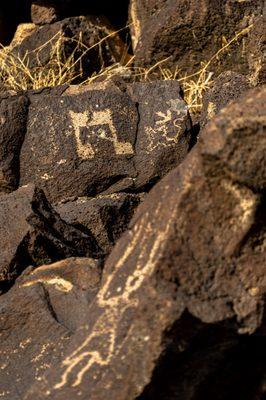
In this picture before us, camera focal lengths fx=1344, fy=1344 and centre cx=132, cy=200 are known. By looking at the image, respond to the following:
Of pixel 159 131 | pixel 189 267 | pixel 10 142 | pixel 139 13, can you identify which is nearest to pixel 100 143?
pixel 159 131

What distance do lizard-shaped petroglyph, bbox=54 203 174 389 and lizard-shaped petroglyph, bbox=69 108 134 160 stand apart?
7.06 feet

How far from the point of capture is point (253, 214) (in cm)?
385

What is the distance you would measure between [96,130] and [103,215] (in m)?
0.61

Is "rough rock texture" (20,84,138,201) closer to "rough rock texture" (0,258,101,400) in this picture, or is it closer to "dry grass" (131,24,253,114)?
"dry grass" (131,24,253,114)

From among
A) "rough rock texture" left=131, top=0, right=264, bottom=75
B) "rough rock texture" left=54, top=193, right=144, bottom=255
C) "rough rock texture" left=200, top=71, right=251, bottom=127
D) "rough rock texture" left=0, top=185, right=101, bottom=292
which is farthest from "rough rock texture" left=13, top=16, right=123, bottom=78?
"rough rock texture" left=0, top=185, right=101, bottom=292

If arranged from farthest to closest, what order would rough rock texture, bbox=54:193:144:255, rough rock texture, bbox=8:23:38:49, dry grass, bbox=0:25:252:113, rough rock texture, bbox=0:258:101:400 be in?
rough rock texture, bbox=8:23:38:49 → dry grass, bbox=0:25:252:113 → rough rock texture, bbox=54:193:144:255 → rough rock texture, bbox=0:258:101:400

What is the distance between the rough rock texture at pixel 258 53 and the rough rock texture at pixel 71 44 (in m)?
1.61

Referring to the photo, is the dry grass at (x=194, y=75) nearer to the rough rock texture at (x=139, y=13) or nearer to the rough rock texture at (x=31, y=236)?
the rough rock texture at (x=139, y=13)

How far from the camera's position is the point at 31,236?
5145mm

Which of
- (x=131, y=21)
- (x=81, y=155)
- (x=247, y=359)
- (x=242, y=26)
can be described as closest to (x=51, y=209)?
(x=81, y=155)

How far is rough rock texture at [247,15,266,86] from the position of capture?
19.9 feet

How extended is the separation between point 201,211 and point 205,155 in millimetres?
159

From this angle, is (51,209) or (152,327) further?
(51,209)

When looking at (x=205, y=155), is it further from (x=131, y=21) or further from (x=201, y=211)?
(x=131, y=21)
